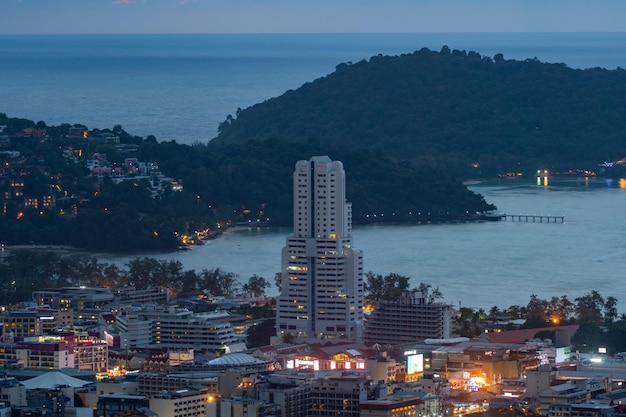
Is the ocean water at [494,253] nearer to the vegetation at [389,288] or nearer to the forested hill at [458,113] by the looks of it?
the vegetation at [389,288]

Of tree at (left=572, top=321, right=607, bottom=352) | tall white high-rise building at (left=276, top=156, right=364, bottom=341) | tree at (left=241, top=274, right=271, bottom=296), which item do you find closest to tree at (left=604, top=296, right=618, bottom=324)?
tree at (left=572, top=321, right=607, bottom=352)

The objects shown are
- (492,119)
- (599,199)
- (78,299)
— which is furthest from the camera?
(492,119)

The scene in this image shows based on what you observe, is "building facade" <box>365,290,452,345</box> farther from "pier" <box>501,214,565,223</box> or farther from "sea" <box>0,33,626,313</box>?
"pier" <box>501,214,565,223</box>

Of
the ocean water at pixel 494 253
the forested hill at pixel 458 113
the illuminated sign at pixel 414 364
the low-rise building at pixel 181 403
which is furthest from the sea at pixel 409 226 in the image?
the low-rise building at pixel 181 403

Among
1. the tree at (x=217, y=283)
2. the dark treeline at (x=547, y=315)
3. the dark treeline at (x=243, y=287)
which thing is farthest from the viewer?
the tree at (x=217, y=283)

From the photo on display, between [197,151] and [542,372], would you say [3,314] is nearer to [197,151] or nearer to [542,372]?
[542,372]

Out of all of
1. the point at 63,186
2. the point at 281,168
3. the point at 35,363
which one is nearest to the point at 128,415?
the point at 35,363

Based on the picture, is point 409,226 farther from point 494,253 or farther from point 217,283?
point 217,283
